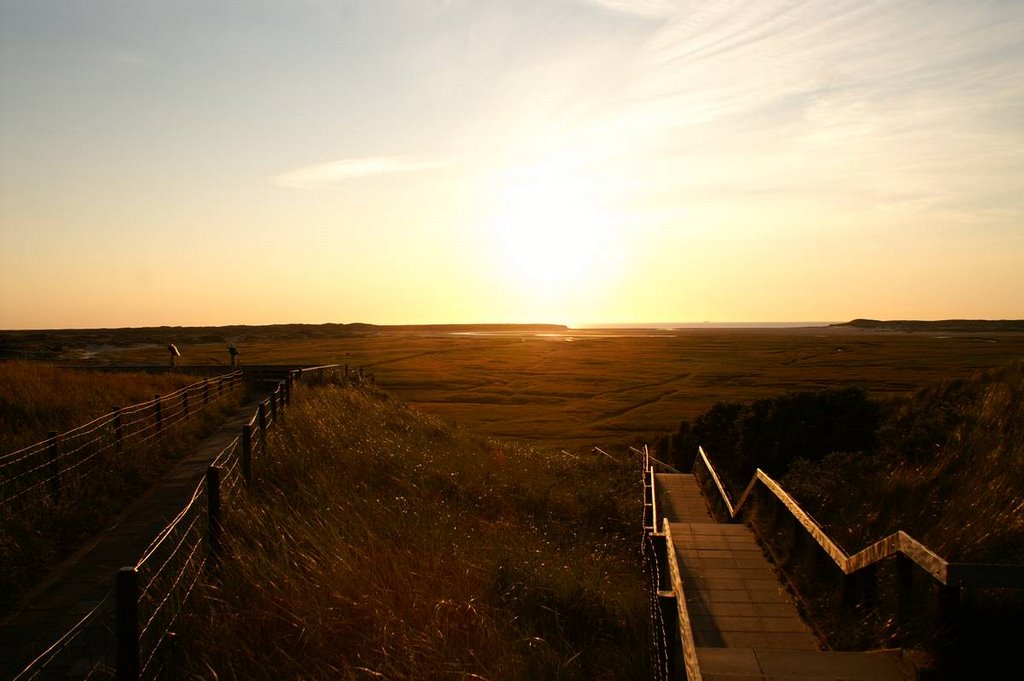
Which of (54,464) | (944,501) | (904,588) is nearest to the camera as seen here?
(904,588)

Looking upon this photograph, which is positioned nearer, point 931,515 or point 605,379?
point 931,515

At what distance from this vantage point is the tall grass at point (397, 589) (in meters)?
5.50

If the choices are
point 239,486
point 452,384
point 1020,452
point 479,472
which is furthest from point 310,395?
point 452,384

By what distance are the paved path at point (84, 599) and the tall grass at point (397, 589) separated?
0.99m

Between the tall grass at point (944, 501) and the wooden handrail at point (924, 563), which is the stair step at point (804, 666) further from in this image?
the wooden handrail at point (924, 563)

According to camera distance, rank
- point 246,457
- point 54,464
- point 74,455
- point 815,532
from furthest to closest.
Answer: point 74,455
point 54,464
point 246,457
point 815,532

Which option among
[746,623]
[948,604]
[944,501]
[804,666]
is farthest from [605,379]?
[948,604]

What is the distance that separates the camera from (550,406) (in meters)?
46.2

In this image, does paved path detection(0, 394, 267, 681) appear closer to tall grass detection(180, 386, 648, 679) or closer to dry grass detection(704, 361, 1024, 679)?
tall grass detection(180, 386, 648, 679)

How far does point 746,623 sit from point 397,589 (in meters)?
3.16

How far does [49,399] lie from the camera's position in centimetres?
1628

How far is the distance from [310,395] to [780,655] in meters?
18.7

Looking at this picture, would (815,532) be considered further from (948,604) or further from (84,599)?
(84,599)

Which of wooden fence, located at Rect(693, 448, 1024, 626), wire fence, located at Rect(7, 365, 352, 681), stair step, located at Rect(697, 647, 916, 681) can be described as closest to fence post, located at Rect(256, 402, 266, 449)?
wire fence, located at Rect(7, 365, 352, 681)
